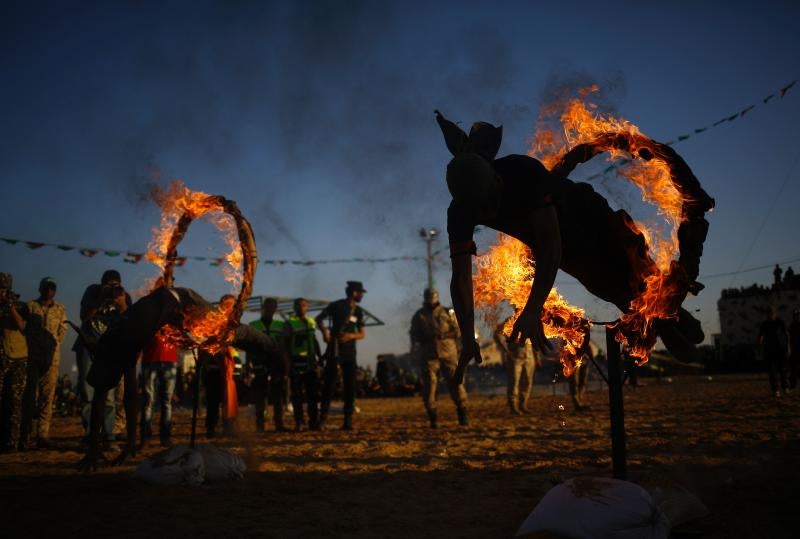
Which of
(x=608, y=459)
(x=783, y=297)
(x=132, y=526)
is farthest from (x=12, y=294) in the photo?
(x=783, y=297)

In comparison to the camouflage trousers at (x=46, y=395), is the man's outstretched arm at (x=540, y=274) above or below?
above

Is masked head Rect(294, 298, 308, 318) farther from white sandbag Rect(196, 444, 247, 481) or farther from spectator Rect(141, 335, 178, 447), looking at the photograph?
white sandbag Rect(196, 444, 247, 481)

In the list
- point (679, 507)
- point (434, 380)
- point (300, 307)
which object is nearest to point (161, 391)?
point (300, 307)

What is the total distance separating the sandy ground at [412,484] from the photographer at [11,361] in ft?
2.27

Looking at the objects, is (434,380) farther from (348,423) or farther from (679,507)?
(679,507)

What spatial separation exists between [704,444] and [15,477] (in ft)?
25.8

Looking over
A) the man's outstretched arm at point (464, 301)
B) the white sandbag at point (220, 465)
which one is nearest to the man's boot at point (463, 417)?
the white sandbag at point (220, 465)

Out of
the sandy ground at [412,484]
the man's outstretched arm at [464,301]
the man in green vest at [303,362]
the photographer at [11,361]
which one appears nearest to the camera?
the man's outstretched arm at [464,301]

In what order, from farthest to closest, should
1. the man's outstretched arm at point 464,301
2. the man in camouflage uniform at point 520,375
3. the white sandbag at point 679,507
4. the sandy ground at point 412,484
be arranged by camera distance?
1. the man in camouflage uniform at point 520,375
2. the sandy ground at point 412,484
3. the white sandbag at point 679,507
4. the man's outstretched arm at point 464,301

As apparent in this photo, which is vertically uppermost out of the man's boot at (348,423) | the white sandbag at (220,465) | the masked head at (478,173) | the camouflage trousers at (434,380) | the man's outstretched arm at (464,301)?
the masked head at (478,173)

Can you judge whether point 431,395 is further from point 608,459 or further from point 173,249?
point 173,249

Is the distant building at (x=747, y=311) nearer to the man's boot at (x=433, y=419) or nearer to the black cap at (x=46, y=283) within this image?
the man's boot at (x=433, y=419)

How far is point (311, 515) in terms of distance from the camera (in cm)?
407

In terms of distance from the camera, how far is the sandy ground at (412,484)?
12.3ft
